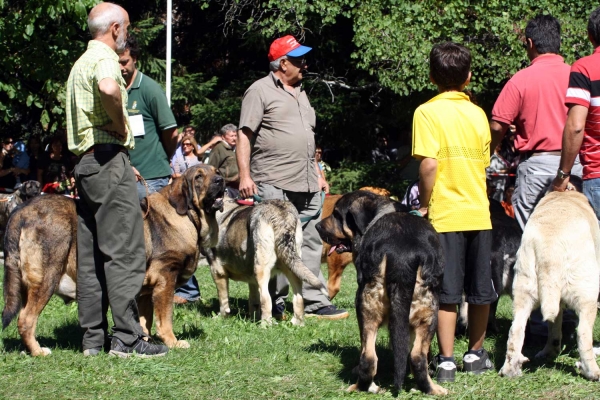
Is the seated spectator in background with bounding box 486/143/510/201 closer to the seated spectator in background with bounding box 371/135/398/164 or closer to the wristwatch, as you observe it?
the seated spectator in background with bounding box 371/135/398/164

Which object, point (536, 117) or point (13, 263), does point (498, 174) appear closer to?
point (536, 117)

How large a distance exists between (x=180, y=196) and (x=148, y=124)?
2.88ft

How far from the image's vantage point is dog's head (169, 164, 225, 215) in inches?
221

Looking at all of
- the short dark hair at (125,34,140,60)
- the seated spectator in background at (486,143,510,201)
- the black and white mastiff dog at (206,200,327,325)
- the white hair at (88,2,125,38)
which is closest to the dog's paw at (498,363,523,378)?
the black and white mastiff dog at (206,200,327,325)

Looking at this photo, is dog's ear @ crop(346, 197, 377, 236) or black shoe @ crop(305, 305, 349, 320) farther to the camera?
black shoe @ crop(305, 305, 349, 320)

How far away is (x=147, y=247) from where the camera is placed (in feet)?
17.8

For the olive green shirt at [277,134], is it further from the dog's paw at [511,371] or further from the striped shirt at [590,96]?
the dog's paw at [511,371]

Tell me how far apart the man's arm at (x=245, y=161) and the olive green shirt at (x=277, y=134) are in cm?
7

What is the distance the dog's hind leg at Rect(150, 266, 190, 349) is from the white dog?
2.32 metres

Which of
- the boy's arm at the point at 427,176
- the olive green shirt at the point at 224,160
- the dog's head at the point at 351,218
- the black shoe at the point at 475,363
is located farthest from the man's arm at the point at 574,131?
the olive green shirt at the point at 224,160

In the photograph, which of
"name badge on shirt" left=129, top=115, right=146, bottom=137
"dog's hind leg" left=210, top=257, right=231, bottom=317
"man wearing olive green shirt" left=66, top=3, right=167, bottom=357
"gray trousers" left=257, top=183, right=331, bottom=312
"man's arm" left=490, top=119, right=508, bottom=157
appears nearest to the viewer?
"man wearing olive green shirt" left=66, top=3, right=167, bottom=357

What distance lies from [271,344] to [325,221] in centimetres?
103

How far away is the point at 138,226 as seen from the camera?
5043 millimetres

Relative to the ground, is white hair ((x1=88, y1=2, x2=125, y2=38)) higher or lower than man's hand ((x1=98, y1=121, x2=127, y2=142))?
higher
